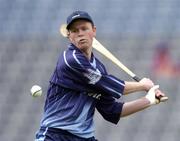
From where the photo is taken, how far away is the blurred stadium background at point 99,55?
1193 cm

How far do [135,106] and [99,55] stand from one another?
21.1 ft

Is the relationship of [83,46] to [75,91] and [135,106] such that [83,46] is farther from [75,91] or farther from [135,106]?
[135,106]

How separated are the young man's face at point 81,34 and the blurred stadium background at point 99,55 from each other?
19.9 ft

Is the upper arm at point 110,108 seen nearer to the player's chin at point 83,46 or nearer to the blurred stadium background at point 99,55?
the player's chin at point 83,46

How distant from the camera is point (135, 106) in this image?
6.08 metres

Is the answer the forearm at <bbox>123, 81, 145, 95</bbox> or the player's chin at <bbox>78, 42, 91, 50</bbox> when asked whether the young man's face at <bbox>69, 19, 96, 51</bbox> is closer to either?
the player's chin at <bbox>78, 42, 91, 50</bbox>

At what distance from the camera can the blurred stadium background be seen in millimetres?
11930

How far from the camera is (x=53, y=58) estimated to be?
43.2 ft

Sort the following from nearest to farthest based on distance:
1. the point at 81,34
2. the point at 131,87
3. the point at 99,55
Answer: the point at 81,34, the point at 131,87, the point at 99,55

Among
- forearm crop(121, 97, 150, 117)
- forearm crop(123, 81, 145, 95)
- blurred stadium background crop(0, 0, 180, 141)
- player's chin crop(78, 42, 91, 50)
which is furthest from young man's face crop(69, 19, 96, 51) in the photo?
blurred stadium background crop(0, 0, 180, 141)

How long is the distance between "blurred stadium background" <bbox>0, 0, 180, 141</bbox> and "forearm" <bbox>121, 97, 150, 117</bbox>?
18.4 feet

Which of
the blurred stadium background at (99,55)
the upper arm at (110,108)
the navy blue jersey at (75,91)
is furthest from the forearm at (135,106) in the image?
the blurred stadium background at (99,55)

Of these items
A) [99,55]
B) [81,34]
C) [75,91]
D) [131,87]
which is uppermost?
[99,55]

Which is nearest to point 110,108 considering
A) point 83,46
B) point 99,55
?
point 83,46
